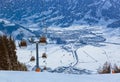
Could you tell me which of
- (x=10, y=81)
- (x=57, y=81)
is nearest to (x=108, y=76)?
(x=57, y=81)

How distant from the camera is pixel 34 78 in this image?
448 inches

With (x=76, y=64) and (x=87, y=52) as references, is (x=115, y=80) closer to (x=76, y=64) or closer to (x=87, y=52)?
A: (x=76, y=64)

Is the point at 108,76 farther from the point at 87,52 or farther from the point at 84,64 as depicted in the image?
the point at 87,52

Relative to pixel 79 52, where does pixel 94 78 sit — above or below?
above

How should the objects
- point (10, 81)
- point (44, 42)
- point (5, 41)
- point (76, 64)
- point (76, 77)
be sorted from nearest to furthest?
point (10, 81) < point (76, 77) < point (44, 42) < point (5, 41) < point (76, 64)

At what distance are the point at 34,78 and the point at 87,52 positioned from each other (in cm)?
18697

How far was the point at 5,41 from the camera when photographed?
112ft

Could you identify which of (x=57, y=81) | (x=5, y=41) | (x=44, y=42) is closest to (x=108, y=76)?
(x=57, y=81)

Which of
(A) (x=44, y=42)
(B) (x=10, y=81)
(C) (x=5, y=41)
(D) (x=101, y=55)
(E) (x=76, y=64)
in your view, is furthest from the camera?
(D) (x=101, y=55)

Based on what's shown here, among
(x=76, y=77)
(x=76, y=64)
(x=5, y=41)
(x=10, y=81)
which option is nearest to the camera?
(x=10, y=81)

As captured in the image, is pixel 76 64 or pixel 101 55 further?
pixel 101 55

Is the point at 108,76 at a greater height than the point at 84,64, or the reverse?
the point at 108,76

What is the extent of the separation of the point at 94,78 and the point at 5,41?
23117mm

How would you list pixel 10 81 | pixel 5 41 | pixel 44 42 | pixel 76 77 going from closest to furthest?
pixel 10 81
pixel 76 77
pixel 44 42
pixel 5 41
